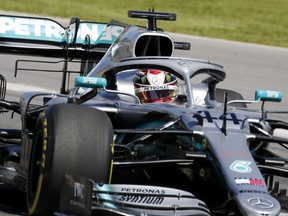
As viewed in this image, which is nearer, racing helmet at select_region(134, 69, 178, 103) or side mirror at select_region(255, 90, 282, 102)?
side mirror at select_region(255, 90, 282, 102)

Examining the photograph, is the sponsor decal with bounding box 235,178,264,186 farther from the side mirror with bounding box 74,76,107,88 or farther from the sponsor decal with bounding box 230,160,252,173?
the side mirror with bounding box 74,76,107,88

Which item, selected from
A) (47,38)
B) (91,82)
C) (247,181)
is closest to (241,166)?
(247,181)

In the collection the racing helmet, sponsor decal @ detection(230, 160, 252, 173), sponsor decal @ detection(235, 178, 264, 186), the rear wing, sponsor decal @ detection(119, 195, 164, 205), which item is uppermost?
the rear wing

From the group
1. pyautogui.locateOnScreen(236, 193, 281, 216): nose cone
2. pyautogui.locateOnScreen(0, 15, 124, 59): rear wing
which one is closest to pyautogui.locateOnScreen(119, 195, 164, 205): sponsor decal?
pyautogui.locateOnScreen(236, 193, 281, 216): nose cone

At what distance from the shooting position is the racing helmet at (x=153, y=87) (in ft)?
28.3

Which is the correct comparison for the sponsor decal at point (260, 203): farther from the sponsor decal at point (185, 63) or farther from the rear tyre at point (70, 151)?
the sponsor decal at point (185, 63)

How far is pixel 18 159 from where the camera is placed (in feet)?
28.5

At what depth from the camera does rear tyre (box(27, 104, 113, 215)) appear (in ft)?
22.2

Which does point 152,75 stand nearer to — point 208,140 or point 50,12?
point 208,140

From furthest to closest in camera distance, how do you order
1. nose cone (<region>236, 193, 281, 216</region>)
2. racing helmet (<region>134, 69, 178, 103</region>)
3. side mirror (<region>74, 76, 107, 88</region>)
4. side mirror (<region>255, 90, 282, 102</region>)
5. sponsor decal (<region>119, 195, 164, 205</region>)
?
racing helmet (<region>134, 69, 178, 103</region>)
side mirror (<region>255, 90, 282, 102</region>)
side mirror (<region>74, 76, 107, 88</region>)
sponsor decal (<region>119, 195, 164, 205</region>)
nose cone (<region>236, 193, 281, 216</region>)

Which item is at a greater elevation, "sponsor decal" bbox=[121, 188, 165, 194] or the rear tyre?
the rear tyre

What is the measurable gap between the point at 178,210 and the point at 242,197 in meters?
0.45

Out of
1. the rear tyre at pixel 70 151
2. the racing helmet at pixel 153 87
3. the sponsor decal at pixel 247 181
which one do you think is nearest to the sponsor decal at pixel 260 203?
the sponsor decal at pixel 247 181

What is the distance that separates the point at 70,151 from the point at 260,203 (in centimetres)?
138
